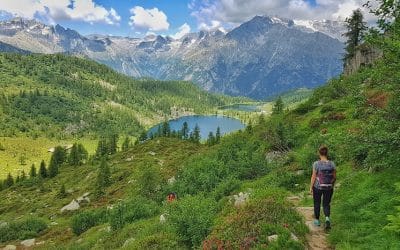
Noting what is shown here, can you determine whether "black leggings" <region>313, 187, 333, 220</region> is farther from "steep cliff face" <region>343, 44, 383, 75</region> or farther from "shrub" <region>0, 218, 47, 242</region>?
"steep cliff face" <region>343, 44, 383, 75</region>

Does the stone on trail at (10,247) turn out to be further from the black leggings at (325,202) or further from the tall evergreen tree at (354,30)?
the tall evergreen tree at (354,30)

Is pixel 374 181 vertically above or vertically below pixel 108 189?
above

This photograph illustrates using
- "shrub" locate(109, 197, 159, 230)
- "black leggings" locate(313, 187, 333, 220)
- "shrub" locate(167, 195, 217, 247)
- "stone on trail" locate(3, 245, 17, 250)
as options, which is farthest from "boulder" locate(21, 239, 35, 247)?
"black leggings" locate(313, 187, 333, 220)

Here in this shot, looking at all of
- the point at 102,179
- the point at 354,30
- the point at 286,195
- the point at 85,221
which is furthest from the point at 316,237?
the point at 354,30

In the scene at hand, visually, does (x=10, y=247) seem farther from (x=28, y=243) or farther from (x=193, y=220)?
(x=193, y=220)

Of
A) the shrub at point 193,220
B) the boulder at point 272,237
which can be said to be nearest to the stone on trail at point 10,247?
the shrub at point 193,220

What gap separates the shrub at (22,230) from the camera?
59.9 meters

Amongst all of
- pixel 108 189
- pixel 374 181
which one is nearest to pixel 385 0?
pixel 374 181

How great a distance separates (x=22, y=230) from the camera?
203 feet

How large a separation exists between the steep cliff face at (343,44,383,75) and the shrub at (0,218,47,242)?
70.4m

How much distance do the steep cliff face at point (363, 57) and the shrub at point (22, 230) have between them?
70391 millimetres

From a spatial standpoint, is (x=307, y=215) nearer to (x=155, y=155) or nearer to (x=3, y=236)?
(x=3, y=236)

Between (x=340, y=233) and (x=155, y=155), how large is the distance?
137092mm

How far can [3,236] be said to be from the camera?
6056 centimetres
